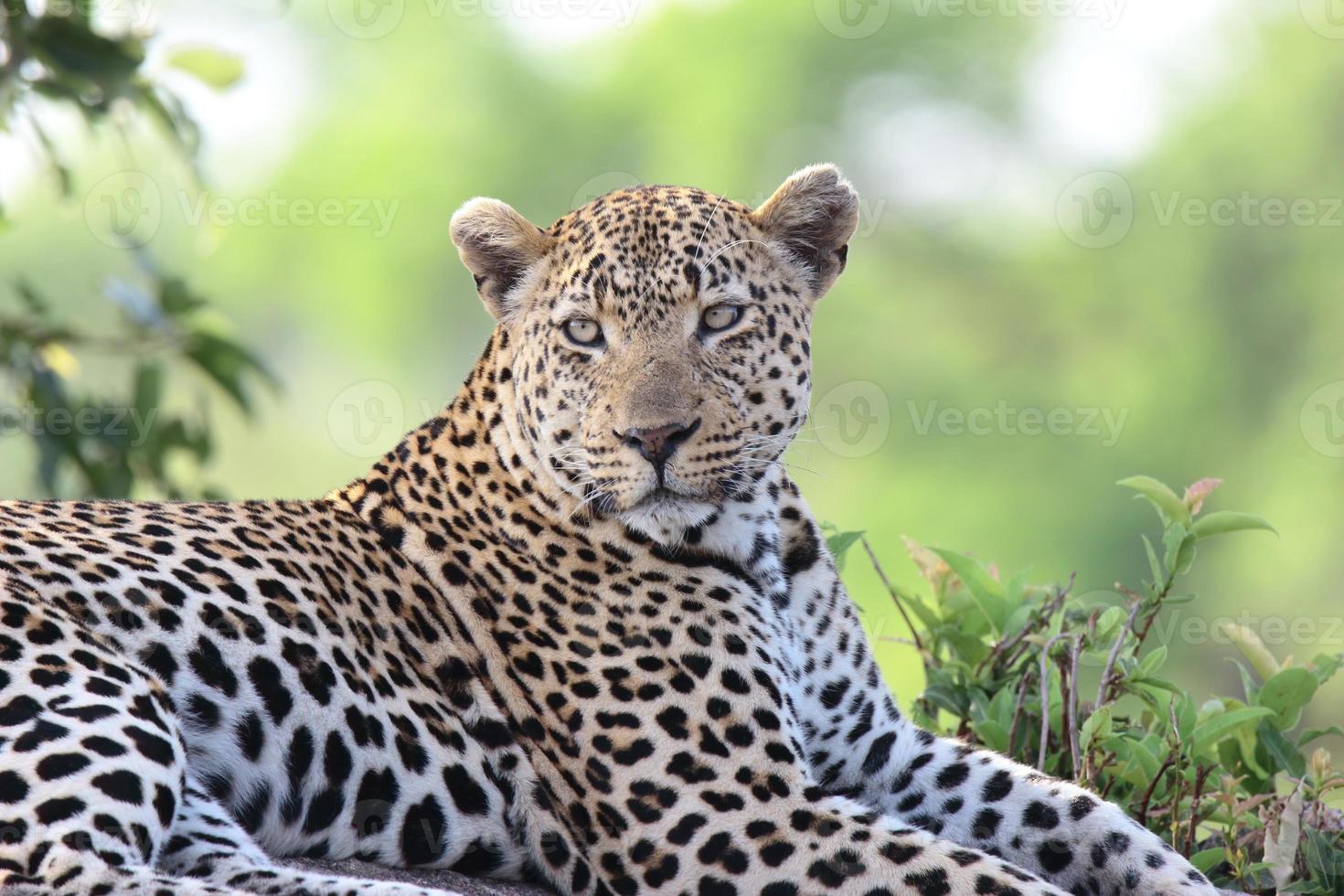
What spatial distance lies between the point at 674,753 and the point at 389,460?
6.55 ft

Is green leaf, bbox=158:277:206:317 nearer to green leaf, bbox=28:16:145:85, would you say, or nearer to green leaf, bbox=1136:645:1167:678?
green leaf, bbox=28:16:145:85

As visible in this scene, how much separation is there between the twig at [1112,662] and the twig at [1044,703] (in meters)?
0.19

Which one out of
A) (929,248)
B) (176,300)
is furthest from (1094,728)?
(929,248)

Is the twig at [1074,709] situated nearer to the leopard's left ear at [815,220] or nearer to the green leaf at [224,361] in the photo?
the leopard's left ear at [815,220]

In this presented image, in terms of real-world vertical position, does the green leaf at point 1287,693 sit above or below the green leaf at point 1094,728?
above

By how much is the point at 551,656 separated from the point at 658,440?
0.89 meters

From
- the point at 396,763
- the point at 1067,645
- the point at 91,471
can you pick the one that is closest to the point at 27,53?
the point at 91,471

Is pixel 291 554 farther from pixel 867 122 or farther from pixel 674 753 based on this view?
pixel 867 122

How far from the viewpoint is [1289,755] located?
23.1 feet

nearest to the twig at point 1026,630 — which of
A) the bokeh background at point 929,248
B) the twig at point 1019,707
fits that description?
the twig at point 1019,707

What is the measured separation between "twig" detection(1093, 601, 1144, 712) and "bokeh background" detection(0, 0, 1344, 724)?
85.6ft

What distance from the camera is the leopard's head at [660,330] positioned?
6223 mm

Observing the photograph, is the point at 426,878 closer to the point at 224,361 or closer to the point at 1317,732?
the point at 1317,732

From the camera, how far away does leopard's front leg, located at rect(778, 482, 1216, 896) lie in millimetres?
6422
